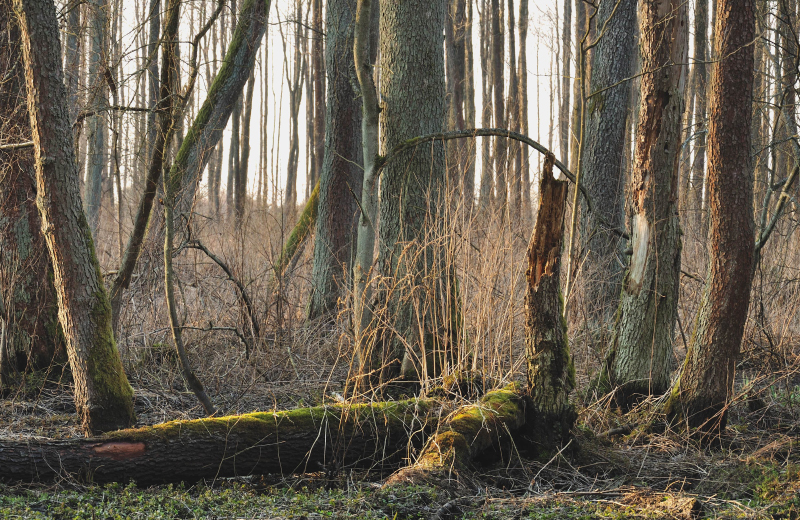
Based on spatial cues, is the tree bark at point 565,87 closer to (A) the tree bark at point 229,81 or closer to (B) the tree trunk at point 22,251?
(A) the tree bark at point 229,81

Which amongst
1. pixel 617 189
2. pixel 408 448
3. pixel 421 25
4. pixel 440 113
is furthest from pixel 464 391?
pixel 617 189

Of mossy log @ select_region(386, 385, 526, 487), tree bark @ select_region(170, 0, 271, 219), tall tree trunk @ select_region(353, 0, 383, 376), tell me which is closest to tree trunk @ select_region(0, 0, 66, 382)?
tree bark @ select_region(170, 0, 271, 219)

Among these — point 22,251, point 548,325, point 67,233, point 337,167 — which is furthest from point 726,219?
point 22,251

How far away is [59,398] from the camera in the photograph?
196 inches

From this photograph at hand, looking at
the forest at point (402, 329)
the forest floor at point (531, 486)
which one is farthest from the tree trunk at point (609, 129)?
the forest floor at point (531, 486)

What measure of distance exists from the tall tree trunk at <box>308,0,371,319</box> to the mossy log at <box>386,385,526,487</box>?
142 inches

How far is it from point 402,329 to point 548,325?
149 centimetres

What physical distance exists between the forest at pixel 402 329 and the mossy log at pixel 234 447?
0.01 metres

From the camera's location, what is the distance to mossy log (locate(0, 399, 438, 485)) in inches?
124

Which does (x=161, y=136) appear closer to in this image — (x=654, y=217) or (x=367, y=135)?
(x=367, y=135)

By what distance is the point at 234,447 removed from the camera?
3416 mm

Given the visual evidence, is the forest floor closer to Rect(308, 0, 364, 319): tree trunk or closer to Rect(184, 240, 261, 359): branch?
Rect(184, 240, 261, 359): branch

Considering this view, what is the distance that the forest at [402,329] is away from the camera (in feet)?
10.8

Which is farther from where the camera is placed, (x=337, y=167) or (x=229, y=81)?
(x=337, y=167)
